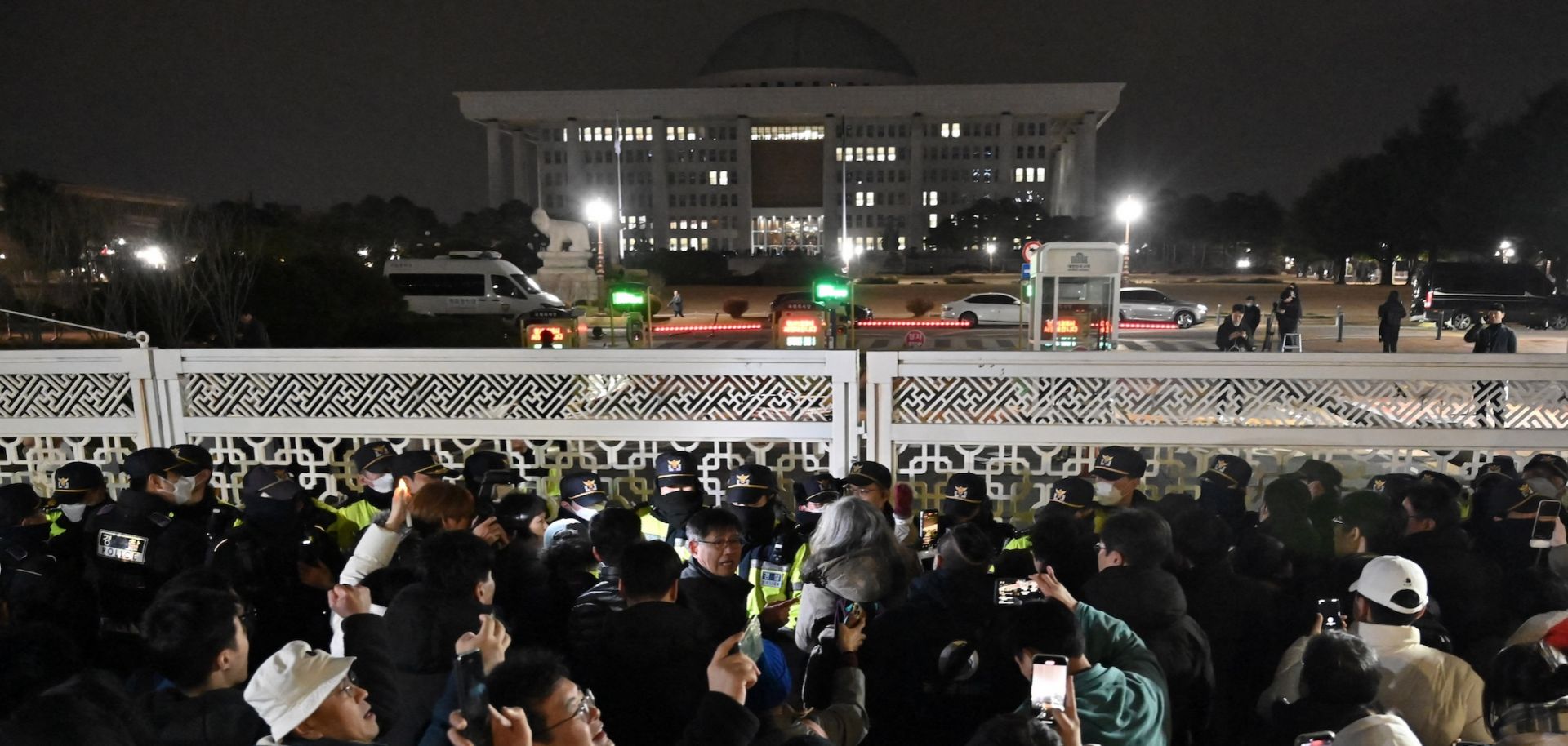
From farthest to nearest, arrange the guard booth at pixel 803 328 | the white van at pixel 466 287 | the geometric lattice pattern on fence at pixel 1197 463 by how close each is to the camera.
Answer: the white van at pixel 466 287 → the guard booth at pixel 803 328 → the geometric lattice pattern on fence at pixel 1197 463

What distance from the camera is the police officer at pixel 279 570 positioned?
3551 millimetres

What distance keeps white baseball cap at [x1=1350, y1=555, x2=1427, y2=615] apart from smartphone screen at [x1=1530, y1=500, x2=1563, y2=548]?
1.78 m

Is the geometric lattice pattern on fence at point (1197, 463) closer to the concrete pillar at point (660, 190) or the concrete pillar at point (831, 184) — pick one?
the concrete pillar at point (831, 184)

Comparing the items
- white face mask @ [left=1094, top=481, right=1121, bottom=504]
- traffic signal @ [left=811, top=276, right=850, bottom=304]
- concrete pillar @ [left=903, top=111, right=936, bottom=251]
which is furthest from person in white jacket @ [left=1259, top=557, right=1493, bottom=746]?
concrete pillar @ [left=903, top=111, right=936, bottom=251]

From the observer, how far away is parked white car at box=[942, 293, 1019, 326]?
26547 millimetres

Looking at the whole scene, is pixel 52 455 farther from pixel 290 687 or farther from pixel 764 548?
pixel 290 687

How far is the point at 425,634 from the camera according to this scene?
2.66 meters

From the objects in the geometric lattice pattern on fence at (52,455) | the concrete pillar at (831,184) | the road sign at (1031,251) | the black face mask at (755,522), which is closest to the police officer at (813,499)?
the black face mask at (755,522)

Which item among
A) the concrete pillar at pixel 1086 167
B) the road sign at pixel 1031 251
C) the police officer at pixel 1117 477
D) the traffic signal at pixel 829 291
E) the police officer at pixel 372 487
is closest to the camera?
the police officer at pixel 1117 477

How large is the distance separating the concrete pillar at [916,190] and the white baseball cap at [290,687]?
243 ft

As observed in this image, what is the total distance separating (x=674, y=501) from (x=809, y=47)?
8856 centimetres

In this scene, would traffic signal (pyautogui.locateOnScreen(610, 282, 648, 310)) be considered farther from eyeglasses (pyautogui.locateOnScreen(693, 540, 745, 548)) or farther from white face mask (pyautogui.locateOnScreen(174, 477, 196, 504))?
eyeglasses (pyautogui.locateOnScreen(693, 540, 745, 548))

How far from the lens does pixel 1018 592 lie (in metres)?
2.99

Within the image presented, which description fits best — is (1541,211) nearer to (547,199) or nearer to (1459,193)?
(1459,193)
